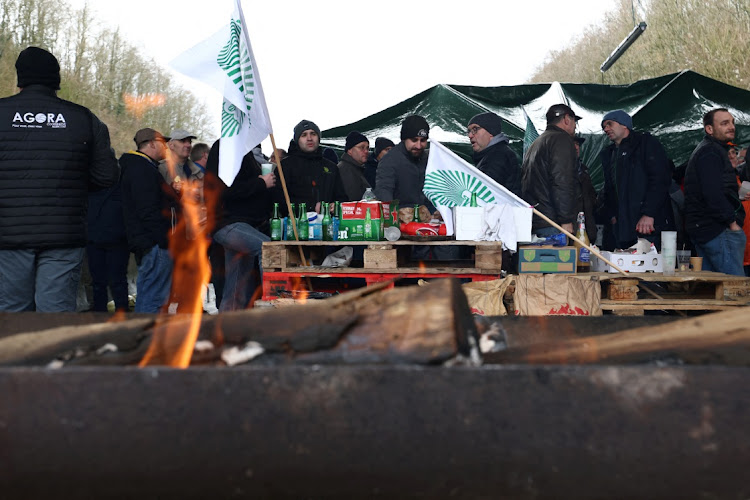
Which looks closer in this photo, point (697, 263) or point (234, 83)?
point (234, 83)

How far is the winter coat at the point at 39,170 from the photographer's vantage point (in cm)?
452

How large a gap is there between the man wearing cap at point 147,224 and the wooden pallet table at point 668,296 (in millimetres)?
3778

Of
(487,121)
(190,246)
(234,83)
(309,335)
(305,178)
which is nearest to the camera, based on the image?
(309,335)

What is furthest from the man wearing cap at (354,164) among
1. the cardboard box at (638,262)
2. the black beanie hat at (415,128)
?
the cardboard box at (638,262)

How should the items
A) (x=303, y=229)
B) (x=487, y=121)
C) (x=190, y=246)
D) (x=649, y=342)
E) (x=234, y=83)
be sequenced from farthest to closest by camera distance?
1. (x=190, y=246)
2. (x=487, y=121)
3. (x=303, y=229)
4. (x=234, y=83)
5. (x=649, y=342)

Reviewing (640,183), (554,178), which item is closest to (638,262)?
(554,178)

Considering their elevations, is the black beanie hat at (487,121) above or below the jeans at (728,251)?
above

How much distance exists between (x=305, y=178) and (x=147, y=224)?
1.54 m

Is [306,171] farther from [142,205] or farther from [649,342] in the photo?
[649,342]

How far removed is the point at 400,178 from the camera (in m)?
7.06

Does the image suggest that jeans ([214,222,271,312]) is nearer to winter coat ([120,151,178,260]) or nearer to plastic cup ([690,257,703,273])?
winter coat ([120,151,178,260])

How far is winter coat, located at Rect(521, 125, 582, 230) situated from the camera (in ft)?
21.1

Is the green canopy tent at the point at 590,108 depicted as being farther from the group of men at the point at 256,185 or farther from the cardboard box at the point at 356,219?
the cardboard box at the point at 356,219

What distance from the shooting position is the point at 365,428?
6.00 ft
